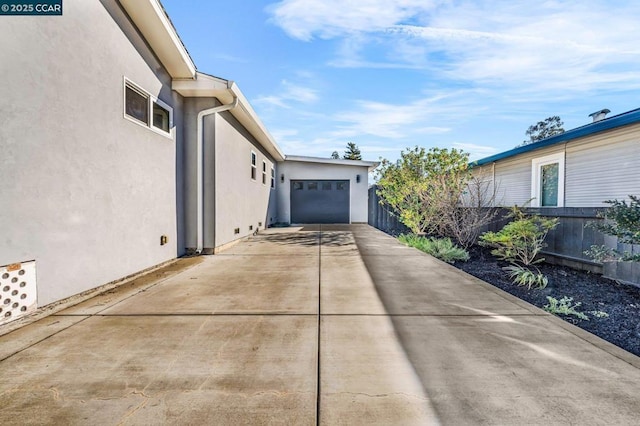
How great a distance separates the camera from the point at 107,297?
3.53 metres

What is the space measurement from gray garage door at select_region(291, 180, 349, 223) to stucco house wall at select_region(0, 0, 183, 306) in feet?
32.4

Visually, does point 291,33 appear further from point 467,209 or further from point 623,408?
point 623,408

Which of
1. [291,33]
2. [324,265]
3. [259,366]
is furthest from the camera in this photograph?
[291,33]

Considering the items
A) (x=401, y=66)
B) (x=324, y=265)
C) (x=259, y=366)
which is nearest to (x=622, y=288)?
(x=324, y=265)

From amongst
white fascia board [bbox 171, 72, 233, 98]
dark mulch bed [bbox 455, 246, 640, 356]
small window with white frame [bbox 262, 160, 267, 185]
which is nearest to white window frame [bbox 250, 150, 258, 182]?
small window with white frame [bbox 262, 160, 267, 185]

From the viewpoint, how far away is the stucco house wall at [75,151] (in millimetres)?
2709

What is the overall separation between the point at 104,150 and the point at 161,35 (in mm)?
2158

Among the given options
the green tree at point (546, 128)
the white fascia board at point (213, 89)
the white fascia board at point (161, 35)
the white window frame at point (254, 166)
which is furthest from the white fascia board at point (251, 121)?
the green tree at point (546, 128)

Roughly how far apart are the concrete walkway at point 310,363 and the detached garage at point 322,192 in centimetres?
1097

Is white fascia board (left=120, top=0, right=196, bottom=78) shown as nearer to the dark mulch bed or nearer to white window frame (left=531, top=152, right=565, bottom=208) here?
the dark mulch bed

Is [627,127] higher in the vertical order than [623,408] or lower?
higher

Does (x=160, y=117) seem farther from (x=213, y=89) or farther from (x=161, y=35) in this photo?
(x=161, y=35)

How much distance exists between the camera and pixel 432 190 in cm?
875

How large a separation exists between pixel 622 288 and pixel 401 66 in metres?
8.83
